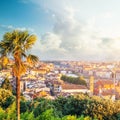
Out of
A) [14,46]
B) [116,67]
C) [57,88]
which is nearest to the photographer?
[14,46]

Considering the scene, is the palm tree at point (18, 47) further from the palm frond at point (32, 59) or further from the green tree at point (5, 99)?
the green tree at point (5, 99)

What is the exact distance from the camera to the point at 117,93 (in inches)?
2778

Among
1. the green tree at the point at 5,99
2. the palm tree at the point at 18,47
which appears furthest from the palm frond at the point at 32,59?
the green tree at the point at 5,99

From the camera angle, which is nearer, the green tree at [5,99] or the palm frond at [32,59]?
the palm frond at [32,59]

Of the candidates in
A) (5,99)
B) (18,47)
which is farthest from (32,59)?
(5,99)

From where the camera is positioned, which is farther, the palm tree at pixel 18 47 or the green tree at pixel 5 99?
the green tree at pixel 5 99

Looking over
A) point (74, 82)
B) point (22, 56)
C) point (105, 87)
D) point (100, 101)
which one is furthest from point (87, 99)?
point (74, 82)

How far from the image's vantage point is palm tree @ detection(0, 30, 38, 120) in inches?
416

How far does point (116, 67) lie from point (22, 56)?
378 feet

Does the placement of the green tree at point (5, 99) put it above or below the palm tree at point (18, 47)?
below

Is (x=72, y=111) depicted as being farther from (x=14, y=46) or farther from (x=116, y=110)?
(x=14, y=46)

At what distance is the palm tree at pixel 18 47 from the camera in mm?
10555

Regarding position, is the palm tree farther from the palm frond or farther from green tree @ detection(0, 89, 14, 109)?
green tree @ detection(0, 89, 14, 109)

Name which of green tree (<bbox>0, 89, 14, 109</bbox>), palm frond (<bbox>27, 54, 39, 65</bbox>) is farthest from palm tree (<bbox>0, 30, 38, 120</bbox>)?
green tree (<bbox>0, 89, 14, 109</bbox>)
